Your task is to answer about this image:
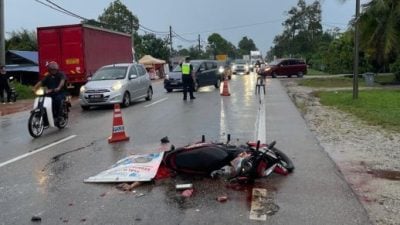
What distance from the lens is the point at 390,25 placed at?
30.0 meters

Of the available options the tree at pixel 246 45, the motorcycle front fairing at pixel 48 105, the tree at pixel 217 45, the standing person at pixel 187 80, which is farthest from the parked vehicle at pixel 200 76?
the tree at pixel 246 45

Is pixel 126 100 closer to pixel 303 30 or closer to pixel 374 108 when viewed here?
pixel 374 108

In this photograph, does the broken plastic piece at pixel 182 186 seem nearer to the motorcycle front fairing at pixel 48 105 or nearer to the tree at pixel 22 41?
the motorcycle front fairing at pixel 48 105

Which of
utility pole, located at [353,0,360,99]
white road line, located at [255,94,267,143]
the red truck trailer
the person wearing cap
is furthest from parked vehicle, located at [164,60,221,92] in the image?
the person wearing cap

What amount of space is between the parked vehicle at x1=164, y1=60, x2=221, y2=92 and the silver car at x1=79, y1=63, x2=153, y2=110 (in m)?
6.30

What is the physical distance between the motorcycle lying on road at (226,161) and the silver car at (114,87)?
11.6m

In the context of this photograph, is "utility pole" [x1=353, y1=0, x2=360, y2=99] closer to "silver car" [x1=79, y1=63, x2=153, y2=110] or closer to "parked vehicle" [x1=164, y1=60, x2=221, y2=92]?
"silver car" [x1=79, y1=63, x2=153, y2=110]

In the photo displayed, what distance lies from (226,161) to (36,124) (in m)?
6.38

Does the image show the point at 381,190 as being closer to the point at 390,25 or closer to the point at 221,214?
the point at 221,214

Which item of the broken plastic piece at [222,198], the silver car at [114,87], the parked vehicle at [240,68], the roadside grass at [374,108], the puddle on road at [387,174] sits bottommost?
the puddle on road at [387,174]

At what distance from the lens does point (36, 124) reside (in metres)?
11.9

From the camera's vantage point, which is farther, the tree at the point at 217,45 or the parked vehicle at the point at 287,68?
the tree at the point at 217,45

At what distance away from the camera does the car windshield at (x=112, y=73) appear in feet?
64.5

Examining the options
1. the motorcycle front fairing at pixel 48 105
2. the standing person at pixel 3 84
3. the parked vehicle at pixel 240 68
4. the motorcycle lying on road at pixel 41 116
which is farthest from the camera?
the parked vehicle at pixel 240 68
